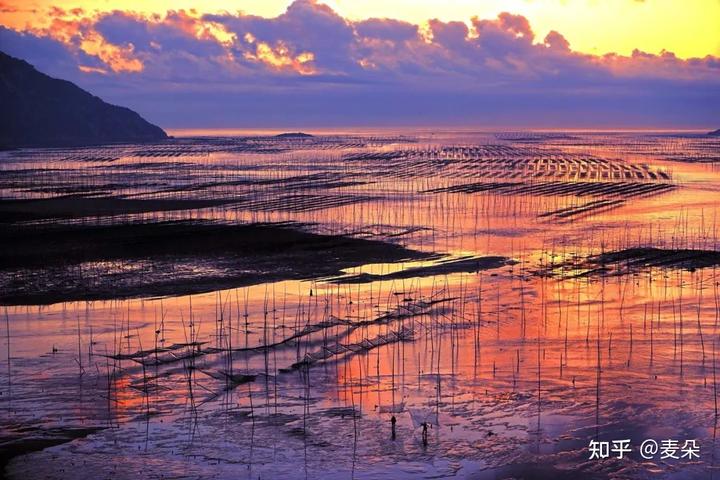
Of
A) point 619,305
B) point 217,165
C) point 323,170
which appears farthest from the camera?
point 217,165

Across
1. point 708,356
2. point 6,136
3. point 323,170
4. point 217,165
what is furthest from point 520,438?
point 6,136

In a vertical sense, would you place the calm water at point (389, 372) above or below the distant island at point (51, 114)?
below

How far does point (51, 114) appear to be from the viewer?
511ft

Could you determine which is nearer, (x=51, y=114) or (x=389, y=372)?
(x=389, y=372)

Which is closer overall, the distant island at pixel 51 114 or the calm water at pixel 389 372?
the calm water at pixel 389 372

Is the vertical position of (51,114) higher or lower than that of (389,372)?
higher

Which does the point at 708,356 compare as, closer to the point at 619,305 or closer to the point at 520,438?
the point at 619,305

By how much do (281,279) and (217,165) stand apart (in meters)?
57.5

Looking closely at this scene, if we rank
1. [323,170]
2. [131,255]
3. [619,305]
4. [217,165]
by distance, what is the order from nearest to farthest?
1. [619,305]
2. [131,255]
3. [323,170]
4. [217,165]

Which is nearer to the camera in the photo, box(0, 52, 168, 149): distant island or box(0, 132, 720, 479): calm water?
box(0, 132, 720, 479): calm water

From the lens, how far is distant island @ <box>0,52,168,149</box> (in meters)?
145

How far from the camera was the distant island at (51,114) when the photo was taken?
145375mm

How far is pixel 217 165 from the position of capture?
3147 inches

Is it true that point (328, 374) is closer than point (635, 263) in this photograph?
Yes
